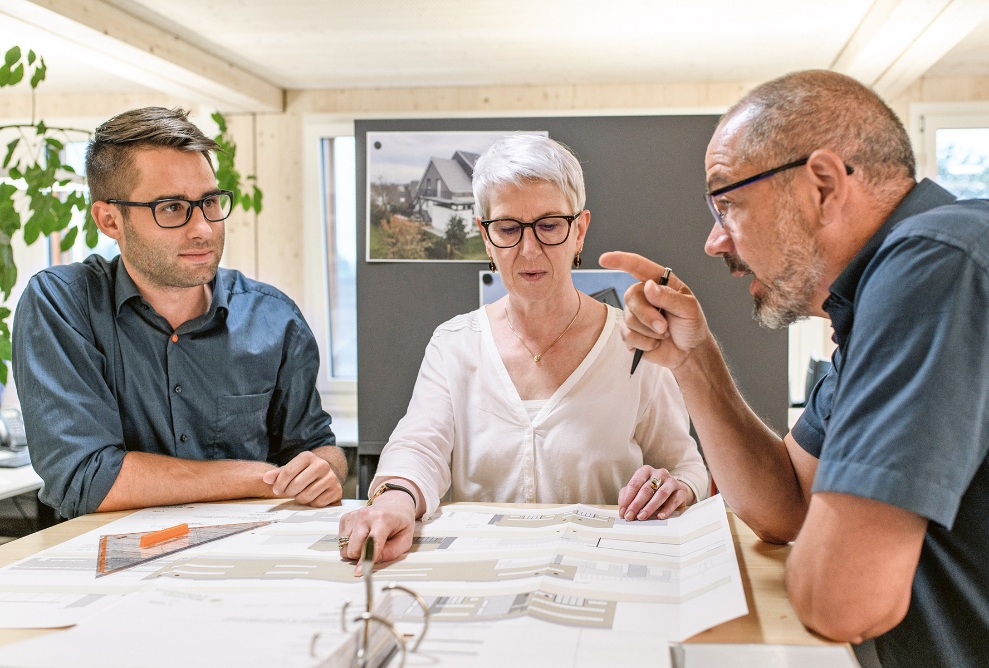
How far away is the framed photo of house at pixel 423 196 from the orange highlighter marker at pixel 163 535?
1.75 metres

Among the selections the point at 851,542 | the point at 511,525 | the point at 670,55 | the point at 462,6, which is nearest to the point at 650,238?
the point at 462,6

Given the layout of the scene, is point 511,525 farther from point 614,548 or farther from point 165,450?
point 165,450

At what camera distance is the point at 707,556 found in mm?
1104

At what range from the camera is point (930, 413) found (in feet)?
2.76

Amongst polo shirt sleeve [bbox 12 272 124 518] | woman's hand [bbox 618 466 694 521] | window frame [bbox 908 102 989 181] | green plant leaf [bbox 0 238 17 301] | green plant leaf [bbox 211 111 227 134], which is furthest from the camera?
green plant leaf [bbox 211 111 227 134]

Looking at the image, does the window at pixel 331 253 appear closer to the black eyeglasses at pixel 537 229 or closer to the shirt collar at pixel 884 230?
the black eyeglasses at pixel 537 229

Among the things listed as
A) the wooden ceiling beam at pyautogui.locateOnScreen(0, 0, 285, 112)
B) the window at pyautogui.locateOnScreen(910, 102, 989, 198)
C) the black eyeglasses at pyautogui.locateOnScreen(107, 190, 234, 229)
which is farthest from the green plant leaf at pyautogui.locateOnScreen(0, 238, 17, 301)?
the window at pyautogui.locateOnScreen(910, 102, 989, 198)

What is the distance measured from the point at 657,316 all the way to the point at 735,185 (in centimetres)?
25

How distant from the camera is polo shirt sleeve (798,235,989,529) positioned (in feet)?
2.73

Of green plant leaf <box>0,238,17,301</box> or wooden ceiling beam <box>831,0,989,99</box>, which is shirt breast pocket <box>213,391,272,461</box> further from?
wooden ceiling beam <box>831,0,989,99</box>

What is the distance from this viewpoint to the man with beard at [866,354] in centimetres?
85

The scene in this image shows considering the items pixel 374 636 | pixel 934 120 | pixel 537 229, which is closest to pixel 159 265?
pixel 537 229

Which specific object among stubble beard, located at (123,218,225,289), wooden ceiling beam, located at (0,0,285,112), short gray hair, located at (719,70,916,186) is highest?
wooden ceiling beam, located at (0,0,285,112)

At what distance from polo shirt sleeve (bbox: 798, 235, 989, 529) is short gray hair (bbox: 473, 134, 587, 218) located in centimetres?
90
